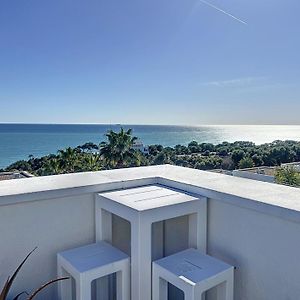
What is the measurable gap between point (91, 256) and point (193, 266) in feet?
3.95

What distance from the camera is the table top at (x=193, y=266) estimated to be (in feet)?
9.47

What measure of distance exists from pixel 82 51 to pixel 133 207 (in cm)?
1644

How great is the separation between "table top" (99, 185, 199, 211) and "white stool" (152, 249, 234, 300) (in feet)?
2.12

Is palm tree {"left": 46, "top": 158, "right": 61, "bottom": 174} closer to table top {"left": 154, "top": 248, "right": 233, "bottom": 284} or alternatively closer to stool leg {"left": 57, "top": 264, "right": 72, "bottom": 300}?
stool leg {"left": 57, "top": 264, "right": 72, "bottom": 300}

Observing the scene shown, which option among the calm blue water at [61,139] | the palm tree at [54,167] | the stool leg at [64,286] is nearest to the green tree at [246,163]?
the calm blue water at [61,139]

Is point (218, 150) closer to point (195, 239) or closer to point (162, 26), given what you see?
point (162, 26)

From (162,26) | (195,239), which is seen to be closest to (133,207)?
(195,239)

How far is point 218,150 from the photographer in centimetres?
4662

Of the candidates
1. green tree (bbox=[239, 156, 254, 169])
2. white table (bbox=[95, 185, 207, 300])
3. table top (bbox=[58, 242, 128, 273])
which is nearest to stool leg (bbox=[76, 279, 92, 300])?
table top (bbox=[58, 242, 128, 273])

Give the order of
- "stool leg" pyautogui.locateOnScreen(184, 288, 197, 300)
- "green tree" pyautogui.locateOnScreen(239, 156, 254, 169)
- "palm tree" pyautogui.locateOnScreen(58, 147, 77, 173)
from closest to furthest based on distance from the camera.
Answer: "stool leg" pyautogui.locateOnScreen(184, 288, 197, 300), "palm tree" pyautogui.locateOnScreen(58, 147, 77, 173), "green tree" pyautogui.locateOnScreen(239, 156, 254, 169)

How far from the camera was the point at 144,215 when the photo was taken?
3.05 meters

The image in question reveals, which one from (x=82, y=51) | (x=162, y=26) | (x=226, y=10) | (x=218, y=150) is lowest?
(x=218, y=150)

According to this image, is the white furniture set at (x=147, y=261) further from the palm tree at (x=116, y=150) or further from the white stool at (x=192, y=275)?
the palm tree at (x=116, y=150)

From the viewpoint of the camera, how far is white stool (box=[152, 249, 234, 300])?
2.79 metres
